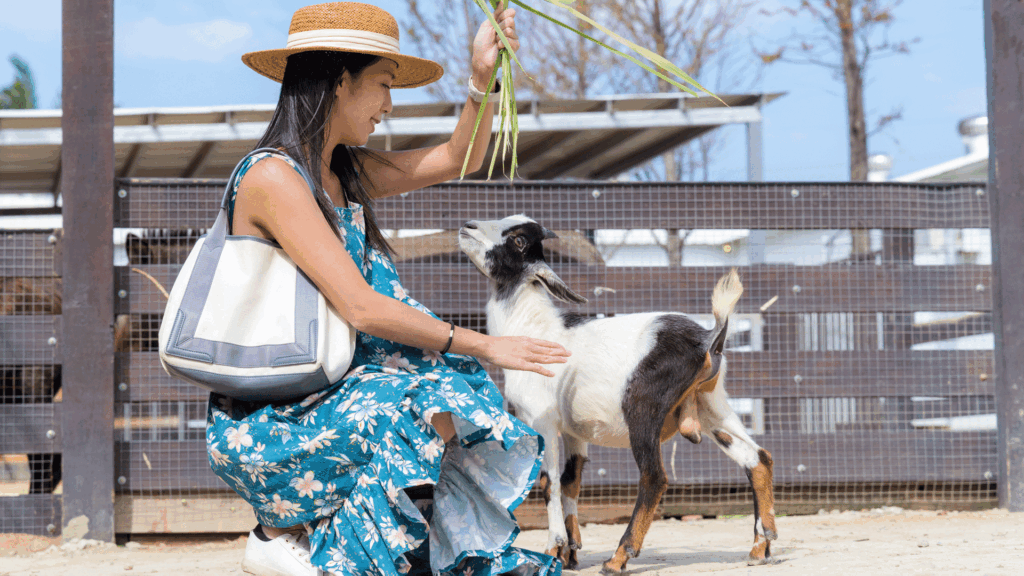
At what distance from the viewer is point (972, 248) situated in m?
6.20

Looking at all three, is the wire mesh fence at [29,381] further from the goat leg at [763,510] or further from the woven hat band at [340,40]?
the goat leg at [763,510]

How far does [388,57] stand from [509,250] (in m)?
1.60

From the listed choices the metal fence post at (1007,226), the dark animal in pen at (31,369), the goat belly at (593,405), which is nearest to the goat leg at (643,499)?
the goat belly at (593,405)

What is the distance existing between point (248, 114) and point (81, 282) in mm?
3157

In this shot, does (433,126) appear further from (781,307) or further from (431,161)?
(431,161)

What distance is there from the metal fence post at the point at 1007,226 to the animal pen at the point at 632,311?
0.01 meters

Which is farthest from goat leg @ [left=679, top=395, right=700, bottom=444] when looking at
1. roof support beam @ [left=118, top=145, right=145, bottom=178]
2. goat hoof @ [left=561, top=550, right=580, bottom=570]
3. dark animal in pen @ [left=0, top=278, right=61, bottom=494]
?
roof support beam @ [left=118, top=145, right=145, bottom=178]

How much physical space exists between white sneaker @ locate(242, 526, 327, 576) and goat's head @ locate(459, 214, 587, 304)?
1873 mm

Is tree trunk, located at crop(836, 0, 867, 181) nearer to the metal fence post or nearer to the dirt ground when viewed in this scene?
the metal fence post

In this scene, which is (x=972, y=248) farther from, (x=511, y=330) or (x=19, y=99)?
(x=19, y=99)

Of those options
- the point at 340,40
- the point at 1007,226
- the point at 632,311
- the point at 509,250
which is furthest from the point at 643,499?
Answer: the point at 1007,226

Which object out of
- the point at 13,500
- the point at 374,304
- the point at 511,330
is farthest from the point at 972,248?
the point at 13,500

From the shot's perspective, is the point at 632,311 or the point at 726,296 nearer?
the point at 726,296

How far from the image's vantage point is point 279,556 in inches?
85.3
